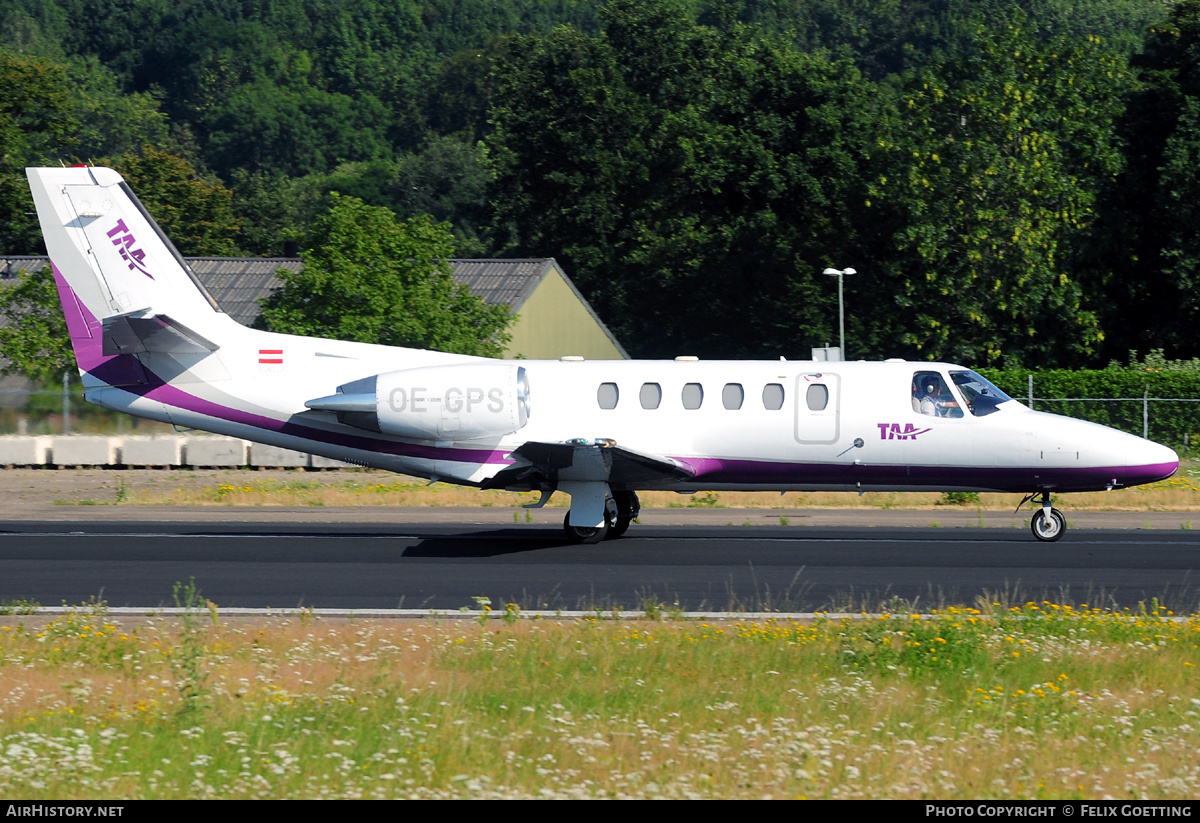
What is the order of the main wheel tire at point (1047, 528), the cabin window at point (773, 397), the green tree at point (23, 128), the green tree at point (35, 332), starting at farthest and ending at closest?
the green tree at point (23, 128)
the green tree at point (35, 332)
the main wheel tire at point (1047, 528)
the cabin window at point (773, 397)

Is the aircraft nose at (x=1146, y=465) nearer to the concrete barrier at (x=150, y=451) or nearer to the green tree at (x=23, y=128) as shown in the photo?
the concrete barrier at (x=150, y=451)

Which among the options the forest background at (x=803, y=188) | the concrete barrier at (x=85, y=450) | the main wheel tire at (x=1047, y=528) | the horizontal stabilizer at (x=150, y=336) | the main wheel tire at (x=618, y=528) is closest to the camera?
the horizontal stabilizer at (x=150, y=336)

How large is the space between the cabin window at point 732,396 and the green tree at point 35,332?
2466cm

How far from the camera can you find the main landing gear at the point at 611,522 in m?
19.8

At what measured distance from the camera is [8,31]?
128 m

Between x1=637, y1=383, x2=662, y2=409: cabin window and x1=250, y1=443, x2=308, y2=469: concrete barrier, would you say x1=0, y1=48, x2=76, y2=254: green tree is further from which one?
x1=637, y1=383, x2=662, y2=409: cabin window

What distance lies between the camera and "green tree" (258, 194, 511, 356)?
40531mm

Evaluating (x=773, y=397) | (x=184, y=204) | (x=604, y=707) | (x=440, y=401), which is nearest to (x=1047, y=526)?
(x=773, y=397)

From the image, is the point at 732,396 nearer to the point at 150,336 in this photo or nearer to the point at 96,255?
the point at 150,336

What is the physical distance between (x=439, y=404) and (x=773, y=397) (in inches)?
186

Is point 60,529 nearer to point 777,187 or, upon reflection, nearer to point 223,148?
point 777,187

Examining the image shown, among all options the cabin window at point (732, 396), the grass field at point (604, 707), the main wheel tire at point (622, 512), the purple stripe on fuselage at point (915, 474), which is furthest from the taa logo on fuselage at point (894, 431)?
the grass field at point (604, 707)

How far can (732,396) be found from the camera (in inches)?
775
